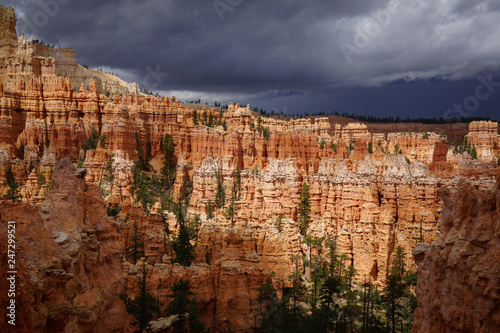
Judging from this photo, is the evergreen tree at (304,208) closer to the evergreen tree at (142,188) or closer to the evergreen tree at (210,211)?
the evergreen tree at (210,211)

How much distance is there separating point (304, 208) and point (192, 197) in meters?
13.8

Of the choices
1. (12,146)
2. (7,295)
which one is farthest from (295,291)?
(12,146)

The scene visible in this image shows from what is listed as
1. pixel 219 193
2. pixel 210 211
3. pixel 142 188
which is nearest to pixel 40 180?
pixel 142 188

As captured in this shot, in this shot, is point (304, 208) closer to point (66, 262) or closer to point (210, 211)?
point (210, 211)

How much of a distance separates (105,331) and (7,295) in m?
5.75

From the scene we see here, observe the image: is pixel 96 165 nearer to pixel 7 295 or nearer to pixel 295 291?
pixel 295 291

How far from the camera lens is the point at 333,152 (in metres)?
56.0

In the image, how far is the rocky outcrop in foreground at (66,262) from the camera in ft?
22.8

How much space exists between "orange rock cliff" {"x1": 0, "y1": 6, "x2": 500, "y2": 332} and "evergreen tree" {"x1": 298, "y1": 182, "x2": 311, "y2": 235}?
0.75 metres

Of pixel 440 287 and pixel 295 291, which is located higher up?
pixel 440 287

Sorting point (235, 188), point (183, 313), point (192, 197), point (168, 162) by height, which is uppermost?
point (168, 162)

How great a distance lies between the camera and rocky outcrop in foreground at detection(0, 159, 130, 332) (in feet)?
22.8

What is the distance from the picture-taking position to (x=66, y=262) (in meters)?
8.54
